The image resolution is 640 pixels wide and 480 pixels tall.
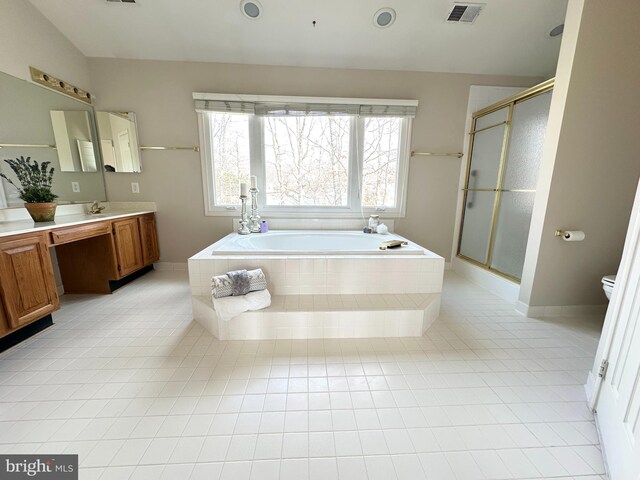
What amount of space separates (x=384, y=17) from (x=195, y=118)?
214 centimetres

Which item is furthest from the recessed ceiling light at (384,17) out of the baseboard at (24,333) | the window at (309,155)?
the baseboard at (24,333)

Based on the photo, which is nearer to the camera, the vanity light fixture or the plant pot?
the plant pot

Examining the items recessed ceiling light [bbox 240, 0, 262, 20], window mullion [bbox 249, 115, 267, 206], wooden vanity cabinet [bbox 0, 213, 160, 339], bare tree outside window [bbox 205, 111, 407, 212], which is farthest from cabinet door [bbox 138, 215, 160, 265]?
recessed ceiling light [bbox 240, 0, 262, 20]

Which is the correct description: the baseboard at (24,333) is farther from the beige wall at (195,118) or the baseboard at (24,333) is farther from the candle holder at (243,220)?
the candle holder at (243,220)

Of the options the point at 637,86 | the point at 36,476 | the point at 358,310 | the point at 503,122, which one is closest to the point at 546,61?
the point at 503,122

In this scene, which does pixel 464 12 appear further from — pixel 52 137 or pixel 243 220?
pixel 52 137

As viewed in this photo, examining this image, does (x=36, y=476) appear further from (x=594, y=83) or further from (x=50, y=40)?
(x=594, y=83)

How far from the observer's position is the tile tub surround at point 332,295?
1722mm

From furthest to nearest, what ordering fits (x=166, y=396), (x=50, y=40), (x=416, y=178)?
1. (x=416, y=178)
2. (x=50, y=40)
3. (x=166, y=396)

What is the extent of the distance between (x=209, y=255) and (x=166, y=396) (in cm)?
99

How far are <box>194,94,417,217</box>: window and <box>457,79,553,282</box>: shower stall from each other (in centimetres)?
81

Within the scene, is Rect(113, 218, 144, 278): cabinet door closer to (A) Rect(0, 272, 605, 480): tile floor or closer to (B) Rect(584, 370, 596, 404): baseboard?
(A) Rect(0, 272, 605, 480): tile floor

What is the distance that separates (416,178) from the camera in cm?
304

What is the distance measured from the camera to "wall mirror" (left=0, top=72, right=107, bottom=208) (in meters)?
1.94
